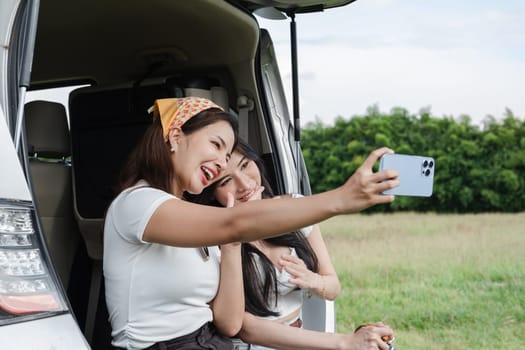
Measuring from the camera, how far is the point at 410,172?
66.1 inches

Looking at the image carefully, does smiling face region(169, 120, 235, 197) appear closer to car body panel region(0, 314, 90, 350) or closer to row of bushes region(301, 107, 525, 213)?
car body panel region(0, 314, 90, 350)

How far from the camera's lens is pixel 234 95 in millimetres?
3414

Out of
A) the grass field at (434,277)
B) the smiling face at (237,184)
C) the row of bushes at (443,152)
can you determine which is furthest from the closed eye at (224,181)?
the row of bushes at (443,152)

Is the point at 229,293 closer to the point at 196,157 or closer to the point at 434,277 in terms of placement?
the point at 196,157

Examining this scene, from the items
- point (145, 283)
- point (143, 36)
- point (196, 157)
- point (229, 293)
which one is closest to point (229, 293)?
point (229, 293)

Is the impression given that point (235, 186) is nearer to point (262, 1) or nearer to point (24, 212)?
point (262, 1)

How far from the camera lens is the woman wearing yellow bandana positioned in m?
1.89

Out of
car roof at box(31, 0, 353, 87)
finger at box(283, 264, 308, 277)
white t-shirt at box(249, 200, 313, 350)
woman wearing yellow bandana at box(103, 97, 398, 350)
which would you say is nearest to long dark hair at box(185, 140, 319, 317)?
white t-shirt at box(249, 200, 313, 350)

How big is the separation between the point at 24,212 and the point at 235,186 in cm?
111

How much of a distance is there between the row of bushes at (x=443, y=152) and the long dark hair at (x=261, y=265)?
14351mm

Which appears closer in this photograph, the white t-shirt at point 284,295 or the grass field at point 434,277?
the white t-shirt at point 284,295

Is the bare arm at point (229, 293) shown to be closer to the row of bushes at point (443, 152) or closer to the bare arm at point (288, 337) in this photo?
the bare arm at point (288, 337)

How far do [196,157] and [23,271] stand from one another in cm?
69

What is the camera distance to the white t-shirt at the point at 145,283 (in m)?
2.09
